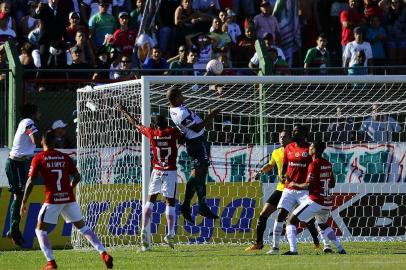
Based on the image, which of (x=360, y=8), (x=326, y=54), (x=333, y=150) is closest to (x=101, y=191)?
(x=333, y=150)

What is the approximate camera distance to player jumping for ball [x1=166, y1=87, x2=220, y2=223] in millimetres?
17219

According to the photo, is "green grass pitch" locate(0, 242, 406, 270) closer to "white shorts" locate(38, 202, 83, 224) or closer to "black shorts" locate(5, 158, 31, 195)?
"white shorts" locate(38, 202, 83, 224)

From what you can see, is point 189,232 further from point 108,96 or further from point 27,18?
point 27,18

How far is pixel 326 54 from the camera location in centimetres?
2317

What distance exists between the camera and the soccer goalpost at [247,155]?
19094 mm

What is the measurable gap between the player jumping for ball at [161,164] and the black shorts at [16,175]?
2677 mm

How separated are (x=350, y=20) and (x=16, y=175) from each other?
30.6 feet

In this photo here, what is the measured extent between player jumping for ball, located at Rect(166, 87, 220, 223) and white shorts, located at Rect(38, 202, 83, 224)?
130 inches

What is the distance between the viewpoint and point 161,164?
17031 millimetres

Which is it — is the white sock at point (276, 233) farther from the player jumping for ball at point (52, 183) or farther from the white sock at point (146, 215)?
the player jumping for ball at point (52, 183)

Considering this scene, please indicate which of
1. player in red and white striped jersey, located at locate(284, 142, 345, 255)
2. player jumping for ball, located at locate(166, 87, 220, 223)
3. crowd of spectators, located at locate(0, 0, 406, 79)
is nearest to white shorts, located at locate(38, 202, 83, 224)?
player jumping for ball, located at locate(166, 87, 220, 223)

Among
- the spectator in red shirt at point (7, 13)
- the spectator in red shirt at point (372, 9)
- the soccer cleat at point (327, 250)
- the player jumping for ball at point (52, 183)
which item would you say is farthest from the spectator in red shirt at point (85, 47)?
the player jumping for ball at point (52, 183)

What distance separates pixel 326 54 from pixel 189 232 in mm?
5641

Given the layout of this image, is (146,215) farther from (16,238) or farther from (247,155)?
(247,155)
